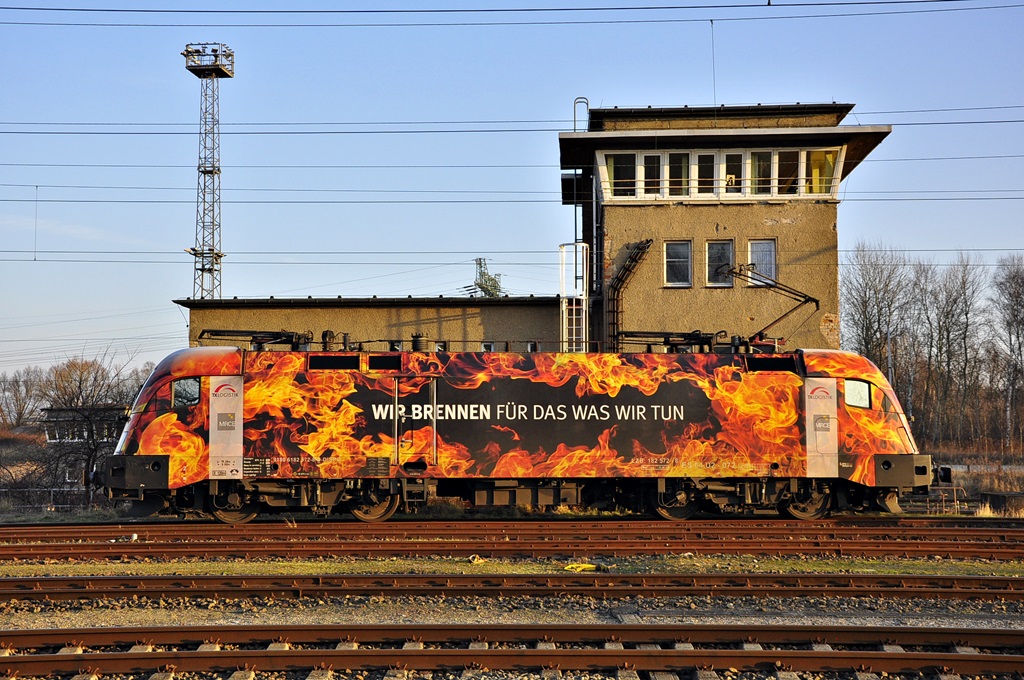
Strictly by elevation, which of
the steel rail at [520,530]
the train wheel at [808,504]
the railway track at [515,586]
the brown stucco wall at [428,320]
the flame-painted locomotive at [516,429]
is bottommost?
the steel rail at [520,530]

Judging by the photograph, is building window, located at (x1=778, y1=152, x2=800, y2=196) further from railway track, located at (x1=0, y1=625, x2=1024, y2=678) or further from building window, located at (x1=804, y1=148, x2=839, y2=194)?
railway track, located at (x1=0, y1=625, x2=1024, y2=678)

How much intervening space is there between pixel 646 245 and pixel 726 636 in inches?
726

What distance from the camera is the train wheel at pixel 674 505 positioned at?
59.5 ft

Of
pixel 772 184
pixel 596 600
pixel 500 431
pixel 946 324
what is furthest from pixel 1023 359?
pixel 596 600

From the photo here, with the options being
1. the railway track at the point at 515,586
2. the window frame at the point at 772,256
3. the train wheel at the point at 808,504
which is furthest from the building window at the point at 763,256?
the railway track at the point at 515,586

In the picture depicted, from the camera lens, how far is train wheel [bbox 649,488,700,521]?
59.5 feet

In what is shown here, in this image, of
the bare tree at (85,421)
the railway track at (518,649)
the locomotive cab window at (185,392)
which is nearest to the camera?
the railway track at (518,649)

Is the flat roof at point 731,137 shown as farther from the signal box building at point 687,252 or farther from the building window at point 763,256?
the building window at point 763,256

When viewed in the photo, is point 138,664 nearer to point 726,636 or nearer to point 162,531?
point 726,636

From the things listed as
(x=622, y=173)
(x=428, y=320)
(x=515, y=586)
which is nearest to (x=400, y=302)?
(x=428, y=320)

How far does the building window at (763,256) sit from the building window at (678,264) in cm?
196

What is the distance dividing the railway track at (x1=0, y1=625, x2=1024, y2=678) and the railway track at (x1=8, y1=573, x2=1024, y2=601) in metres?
2.00

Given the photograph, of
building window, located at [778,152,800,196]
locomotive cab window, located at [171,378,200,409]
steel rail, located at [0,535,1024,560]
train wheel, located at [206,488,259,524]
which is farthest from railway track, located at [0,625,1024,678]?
building window, located at [778,152,800,196]

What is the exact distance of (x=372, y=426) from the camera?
17609mm
